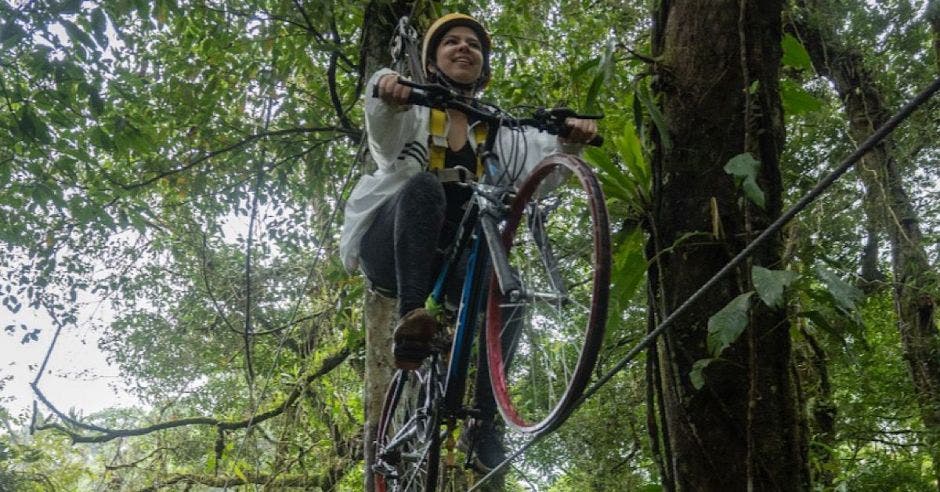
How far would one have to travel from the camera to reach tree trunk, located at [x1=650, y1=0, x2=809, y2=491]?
5.03ft

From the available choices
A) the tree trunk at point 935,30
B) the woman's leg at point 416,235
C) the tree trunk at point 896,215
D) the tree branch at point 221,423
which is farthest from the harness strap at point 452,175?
the tree branch at point 221,423

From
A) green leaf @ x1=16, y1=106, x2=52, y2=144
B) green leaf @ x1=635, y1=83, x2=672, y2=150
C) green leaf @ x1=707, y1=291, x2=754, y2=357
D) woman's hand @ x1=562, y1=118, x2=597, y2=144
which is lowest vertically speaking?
green leaf @ x1=707, y1=291, x2=754, y2=357

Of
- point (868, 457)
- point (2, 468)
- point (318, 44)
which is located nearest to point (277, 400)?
point (2, 468)

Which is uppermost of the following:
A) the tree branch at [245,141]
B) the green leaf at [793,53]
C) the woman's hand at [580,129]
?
the tree branch at [245,141]

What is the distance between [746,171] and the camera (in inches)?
61.5

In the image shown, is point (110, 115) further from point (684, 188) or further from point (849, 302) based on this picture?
point (849, 302)

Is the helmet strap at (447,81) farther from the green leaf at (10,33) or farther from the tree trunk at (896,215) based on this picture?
Answer: the tree trunk at (896,215)

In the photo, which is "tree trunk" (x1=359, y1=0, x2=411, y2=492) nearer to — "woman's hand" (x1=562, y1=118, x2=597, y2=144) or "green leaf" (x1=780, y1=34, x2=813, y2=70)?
"woman's hand" (x1=562, y1=118, x2=597, y2=144)

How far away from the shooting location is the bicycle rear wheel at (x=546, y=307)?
4.74 feet

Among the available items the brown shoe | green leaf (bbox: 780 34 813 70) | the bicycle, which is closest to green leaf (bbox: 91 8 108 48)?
the bicycle

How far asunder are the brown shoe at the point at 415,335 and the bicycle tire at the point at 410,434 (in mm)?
203

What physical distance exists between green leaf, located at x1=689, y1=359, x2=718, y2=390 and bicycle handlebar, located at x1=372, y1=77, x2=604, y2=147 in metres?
0.70

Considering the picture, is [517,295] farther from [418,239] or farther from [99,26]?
[99,26]

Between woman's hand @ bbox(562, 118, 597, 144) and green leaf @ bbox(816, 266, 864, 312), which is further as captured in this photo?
woman's hand @ bbox(562, 118, 597, 144)
